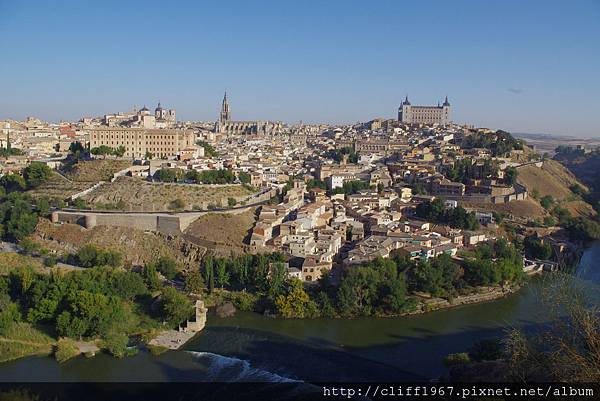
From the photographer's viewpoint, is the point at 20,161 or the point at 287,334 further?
the point at 20,161

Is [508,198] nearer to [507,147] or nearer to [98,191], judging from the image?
[507,147]

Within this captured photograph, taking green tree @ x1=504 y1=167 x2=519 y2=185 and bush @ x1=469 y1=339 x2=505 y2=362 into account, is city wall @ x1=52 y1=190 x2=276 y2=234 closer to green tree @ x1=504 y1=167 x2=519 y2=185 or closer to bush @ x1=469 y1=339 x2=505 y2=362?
bush @ x1=469 y1=339 x2=505 y2=362

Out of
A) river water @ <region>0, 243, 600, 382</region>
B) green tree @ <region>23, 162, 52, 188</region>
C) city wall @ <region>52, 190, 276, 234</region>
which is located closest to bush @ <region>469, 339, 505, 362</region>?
river water @ <region>0, 243, 600, 382</region>

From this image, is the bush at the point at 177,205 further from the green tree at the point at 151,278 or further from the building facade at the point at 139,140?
the building facade at the point at 139,140

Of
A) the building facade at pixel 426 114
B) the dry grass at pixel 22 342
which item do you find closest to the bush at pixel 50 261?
the dry grass at pixel 22 342

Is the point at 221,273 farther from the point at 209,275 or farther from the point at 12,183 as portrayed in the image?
the point at 12,183

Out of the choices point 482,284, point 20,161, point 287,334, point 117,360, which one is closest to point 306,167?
point 20,161
